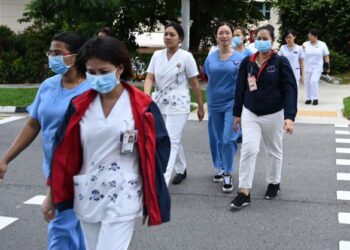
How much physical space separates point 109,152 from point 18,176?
4.57 m

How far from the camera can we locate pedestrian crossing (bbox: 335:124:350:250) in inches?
213

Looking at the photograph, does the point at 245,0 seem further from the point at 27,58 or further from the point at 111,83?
the point at 111,83

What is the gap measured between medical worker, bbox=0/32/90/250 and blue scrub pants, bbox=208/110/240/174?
2.90 m

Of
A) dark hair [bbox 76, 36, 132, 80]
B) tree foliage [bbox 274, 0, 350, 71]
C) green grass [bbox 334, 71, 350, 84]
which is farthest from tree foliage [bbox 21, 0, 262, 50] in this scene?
dark hair [bbox 76, 36, 132, 80]

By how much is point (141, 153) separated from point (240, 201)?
2908 millimetres

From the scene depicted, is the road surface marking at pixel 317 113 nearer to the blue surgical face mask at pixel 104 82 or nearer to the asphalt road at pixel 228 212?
the asphalt road at pixel 228 212

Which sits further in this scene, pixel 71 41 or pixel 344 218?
pixel 344 218

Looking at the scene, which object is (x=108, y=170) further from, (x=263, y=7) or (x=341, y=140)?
(x=263, y=7)

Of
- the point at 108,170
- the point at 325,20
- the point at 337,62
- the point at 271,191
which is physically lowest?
the point at 271,191

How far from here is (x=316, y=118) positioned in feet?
39.3

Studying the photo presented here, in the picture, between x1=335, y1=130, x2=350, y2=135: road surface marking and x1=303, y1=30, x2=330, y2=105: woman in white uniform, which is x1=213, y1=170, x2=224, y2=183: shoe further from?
x1=303, y1=30, x2=330, y2=105: woman in white uniform

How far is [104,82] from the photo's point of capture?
292cm

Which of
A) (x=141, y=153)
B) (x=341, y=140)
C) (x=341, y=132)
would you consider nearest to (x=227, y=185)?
(x=141, y=153)

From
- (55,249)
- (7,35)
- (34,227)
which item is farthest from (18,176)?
(7,35)
